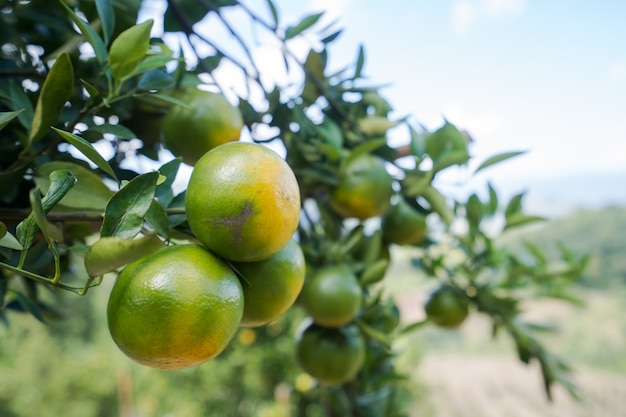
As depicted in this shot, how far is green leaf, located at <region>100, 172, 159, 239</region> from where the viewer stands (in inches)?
9.3

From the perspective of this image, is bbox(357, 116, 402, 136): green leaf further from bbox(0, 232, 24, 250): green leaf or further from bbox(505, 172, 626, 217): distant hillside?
bbox(505, 172, 626, 217): distant hillside

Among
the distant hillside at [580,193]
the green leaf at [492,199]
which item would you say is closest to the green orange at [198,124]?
the green leaf at [492,199]

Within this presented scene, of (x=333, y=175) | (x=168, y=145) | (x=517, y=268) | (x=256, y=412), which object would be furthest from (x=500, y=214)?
(x=256, y=412)

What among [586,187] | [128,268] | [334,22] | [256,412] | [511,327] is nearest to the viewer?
[128,268]

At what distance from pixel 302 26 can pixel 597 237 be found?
1.64m

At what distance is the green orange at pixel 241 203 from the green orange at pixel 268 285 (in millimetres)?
26

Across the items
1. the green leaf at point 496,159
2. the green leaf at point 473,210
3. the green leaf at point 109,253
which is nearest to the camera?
the green leaf at point 109,253

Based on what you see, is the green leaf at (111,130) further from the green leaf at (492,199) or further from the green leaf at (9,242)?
the green leaf at (492,199)

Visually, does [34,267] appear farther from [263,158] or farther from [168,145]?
[263,158]

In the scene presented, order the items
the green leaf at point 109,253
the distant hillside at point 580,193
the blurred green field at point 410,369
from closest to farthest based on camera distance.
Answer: the green leaf at point 109,253 → the blurred green field at point 410,369 → the distant hillside at point 580,193

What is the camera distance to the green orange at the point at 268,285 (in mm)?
302

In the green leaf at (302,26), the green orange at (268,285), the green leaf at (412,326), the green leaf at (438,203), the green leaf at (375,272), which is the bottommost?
the green leaf at (412,326)

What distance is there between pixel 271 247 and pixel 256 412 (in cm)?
229

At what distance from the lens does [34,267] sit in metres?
0.40
